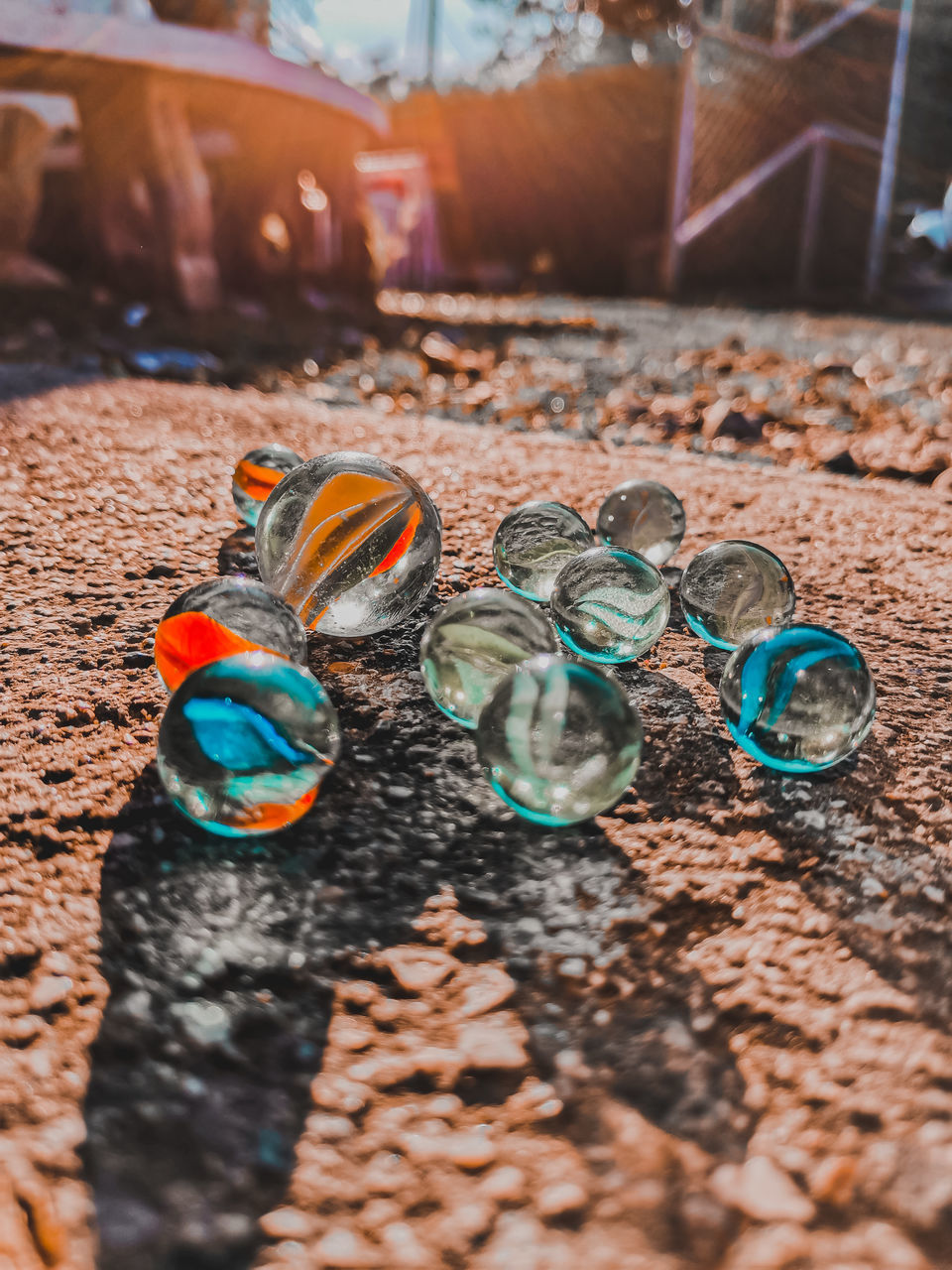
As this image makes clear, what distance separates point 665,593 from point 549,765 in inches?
22.9

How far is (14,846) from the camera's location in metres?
1.10

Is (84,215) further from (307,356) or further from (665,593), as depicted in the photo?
(665,593)

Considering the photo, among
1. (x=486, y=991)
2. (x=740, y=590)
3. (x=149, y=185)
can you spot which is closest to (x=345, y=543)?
(x=740, y=590)

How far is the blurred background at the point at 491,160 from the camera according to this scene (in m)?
4.86

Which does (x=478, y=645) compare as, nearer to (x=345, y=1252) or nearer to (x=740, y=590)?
(x=740, y=590)

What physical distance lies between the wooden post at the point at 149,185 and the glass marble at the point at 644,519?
4.04 metres

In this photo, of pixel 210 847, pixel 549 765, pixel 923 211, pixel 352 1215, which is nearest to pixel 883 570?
pixel 549 765

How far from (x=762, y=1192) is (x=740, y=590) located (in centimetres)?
101

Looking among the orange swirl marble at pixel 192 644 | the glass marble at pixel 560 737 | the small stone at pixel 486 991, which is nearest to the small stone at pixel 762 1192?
the small stone at pixel 486 991

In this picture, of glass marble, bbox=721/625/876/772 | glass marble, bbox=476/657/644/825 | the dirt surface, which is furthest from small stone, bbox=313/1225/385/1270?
glass marble, bbox=721/625/876/772

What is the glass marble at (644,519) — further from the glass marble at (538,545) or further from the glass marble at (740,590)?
the glass marble at (740,590)

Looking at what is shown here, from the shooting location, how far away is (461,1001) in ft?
3.01

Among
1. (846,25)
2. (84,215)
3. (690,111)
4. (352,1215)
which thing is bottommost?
(352,1215)

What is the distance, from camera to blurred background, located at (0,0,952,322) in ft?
16.0
